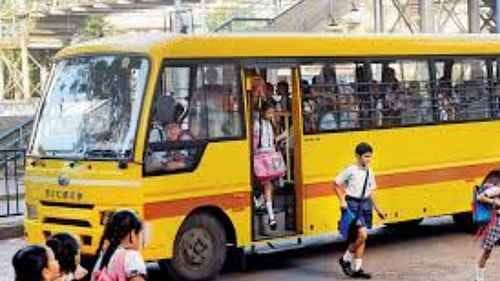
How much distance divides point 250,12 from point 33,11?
51.1 ft

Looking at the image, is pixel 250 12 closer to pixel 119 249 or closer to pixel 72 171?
pixel 72 171

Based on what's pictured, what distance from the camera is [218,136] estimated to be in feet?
35.1

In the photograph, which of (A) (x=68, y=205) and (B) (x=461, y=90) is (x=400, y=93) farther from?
(A) (x=68, y=205)

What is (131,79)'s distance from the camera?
10289 mm

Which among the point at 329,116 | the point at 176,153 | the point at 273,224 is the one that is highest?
the point at 329,116

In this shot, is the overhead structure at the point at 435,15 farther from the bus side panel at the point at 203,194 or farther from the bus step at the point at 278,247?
the bus side panel at the point at 203,194

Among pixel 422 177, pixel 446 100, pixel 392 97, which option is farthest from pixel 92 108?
pixel 446 100

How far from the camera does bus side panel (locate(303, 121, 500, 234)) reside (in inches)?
461

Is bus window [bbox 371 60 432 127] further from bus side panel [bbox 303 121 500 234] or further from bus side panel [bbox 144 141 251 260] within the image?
bus side panel [bbox 144 141 251 260]

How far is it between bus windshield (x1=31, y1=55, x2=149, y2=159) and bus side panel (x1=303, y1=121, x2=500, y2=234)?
7.79 feet

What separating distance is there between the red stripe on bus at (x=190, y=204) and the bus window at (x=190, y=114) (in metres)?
0.33

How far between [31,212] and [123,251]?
5.39 metres

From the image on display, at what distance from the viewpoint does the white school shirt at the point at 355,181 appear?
34.4 ft

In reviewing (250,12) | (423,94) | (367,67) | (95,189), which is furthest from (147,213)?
(250,12)
